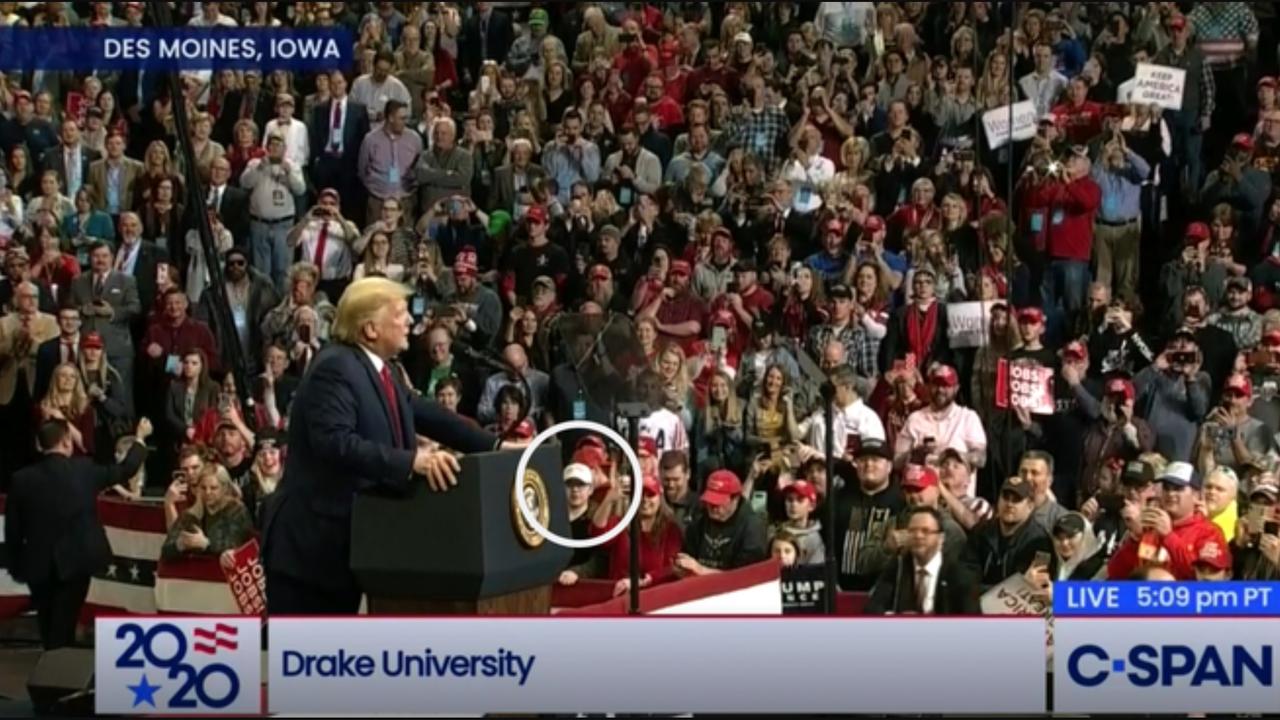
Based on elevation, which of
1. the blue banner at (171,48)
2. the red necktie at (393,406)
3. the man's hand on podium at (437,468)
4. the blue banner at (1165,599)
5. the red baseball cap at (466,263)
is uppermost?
the blue banner at (171,48)

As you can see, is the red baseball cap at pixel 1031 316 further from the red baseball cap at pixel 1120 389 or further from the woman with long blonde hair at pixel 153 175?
the woman with long blonde hair at pixel 153 175

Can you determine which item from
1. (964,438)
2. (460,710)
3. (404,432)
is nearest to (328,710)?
(460,710)

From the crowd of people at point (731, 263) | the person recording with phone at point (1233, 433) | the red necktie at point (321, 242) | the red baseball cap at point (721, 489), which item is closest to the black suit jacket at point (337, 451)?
the crowd of people at point (731, 263)

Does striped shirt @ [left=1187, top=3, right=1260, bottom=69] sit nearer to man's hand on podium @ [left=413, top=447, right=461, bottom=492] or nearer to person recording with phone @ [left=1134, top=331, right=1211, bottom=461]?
person recording with phone @ [left=1134, top=331, right=1211, bottom=461]

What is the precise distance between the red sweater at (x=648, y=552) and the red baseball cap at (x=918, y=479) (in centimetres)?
90

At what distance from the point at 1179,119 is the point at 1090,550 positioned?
587cm

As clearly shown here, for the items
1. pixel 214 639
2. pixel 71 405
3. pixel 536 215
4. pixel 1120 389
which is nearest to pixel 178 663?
pixel 214 639

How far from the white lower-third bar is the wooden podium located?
1083mm

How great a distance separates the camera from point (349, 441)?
8633 millimetres

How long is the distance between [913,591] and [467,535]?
2.12 m

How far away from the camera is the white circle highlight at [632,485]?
8.70 meters

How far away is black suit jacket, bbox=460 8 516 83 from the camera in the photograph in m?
16.8

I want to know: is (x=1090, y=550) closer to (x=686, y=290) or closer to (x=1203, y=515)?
(x=1203, y=515)

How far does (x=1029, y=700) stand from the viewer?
10.0 m
